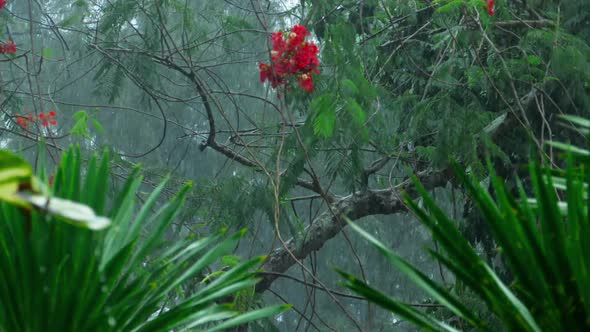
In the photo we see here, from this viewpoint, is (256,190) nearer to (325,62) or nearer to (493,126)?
(325,62)

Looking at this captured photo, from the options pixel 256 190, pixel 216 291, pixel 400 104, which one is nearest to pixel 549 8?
pixel 400 104

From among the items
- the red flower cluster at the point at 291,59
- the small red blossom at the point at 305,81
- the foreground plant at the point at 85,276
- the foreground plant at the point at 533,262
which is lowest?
the foreground plant at the point at 533,262

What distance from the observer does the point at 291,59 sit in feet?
10.3

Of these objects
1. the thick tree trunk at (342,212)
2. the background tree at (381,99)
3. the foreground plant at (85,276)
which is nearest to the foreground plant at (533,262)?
the foreground plant at (85,276)

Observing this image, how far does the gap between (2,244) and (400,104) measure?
3.29 m

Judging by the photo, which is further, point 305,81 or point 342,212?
point 342,212

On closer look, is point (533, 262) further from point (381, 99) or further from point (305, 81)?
point (381, 99)

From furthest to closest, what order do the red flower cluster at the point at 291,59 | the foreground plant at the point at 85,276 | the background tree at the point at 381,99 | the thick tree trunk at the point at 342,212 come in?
the thick tree trunk at the point at 342,212, the background tree at the point at 381,99, the red flower cluster at the point at 291,59, the foreground plant at the point at 85,276

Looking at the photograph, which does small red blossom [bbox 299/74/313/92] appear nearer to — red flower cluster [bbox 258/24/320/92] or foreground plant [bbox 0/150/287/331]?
red flower cluster [bbox 258/24/320/92]

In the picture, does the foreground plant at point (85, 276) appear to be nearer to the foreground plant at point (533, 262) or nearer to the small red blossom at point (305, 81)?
the foreground plant at point (533, 262)

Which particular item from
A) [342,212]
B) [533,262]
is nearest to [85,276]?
[533,262]

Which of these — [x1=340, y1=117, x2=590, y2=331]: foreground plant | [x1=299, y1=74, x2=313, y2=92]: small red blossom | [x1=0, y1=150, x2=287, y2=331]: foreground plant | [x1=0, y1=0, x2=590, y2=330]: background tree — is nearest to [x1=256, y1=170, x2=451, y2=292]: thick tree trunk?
[x1=0, y1=0, x2=590, y2=330]: background tree

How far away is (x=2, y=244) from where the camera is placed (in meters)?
1.26

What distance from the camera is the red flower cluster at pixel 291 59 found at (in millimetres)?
3104
